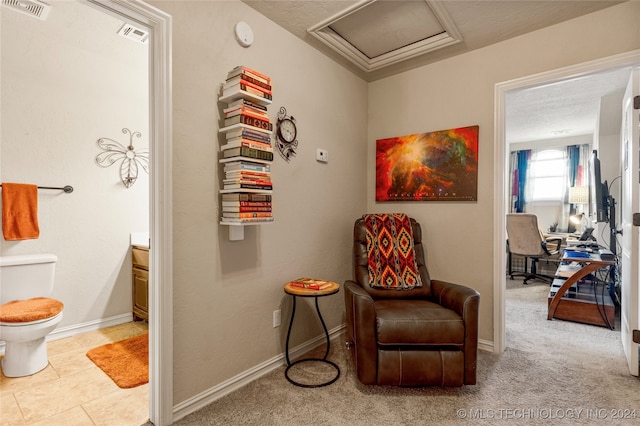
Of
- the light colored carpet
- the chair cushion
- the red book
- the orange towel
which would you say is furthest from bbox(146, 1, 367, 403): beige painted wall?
the orange towel

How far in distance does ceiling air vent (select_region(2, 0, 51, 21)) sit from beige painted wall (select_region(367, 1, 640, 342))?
2.68 metres

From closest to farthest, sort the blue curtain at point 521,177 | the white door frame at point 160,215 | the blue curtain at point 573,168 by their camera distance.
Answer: the white door frame at point 160,215
the blue curtain at point 573,168
the blue curtain at point 521,177

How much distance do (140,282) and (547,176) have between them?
23.4ft

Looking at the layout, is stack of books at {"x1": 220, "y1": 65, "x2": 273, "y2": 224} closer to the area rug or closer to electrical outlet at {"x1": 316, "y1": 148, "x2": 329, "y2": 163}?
electrical outlet at {"x1": 316, "y1": 148, "x2": 329, "y2": 163}

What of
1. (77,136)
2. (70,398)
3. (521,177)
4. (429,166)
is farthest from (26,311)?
(521,177)

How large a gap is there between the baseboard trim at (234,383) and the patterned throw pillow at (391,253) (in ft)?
2.42

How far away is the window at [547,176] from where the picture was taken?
6.23m

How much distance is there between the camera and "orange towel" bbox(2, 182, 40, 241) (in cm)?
245

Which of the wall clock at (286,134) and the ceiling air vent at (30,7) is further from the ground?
the ceiling air vent at (30,7)

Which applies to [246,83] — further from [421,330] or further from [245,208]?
[421,330]

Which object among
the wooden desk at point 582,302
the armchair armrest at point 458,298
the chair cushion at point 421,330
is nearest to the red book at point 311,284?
the chair cushion at point 421,330

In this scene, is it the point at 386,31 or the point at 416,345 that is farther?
the point at 386,31

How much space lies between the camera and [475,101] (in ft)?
8.56

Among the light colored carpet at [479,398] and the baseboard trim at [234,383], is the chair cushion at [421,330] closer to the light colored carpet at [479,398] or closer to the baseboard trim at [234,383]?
the light colored carpet at [479,398]
